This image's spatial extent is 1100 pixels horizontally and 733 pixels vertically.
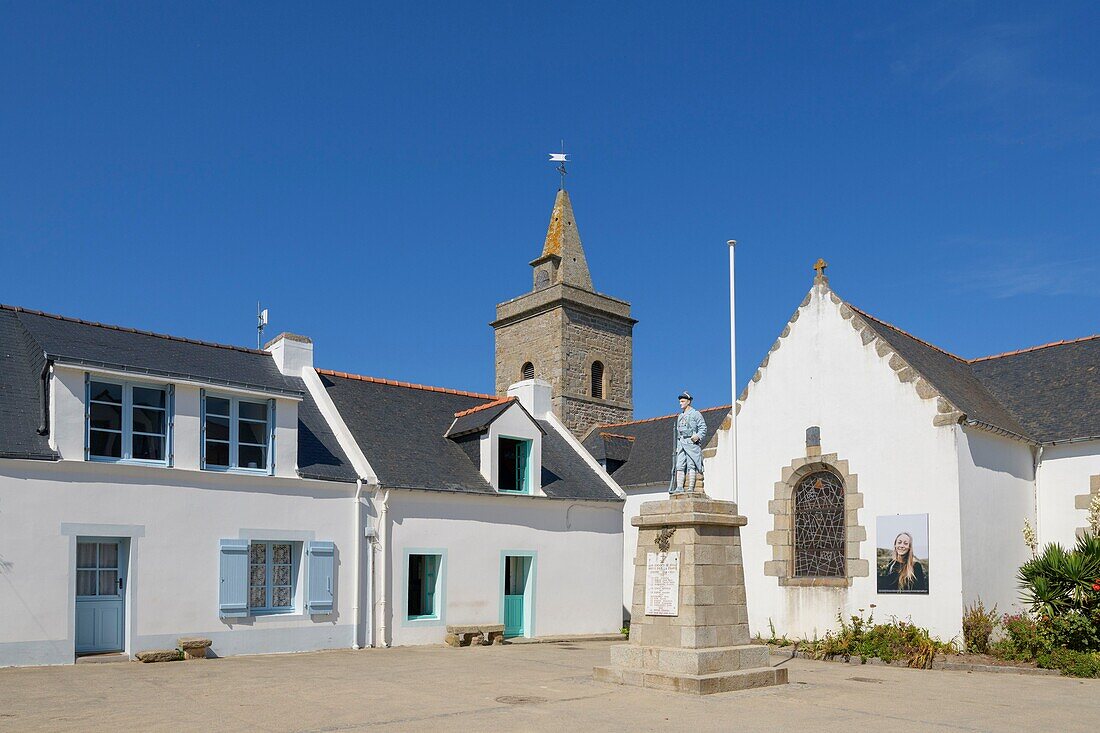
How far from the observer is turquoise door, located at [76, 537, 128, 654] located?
620 inches

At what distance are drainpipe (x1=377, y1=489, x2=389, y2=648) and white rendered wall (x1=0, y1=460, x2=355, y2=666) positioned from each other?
0.59m

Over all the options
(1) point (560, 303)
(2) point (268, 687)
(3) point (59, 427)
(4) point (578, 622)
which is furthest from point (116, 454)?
(1) point (560, 303)

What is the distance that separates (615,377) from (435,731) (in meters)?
30.9

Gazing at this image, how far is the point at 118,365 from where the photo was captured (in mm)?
16031

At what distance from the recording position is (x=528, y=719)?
10.3m

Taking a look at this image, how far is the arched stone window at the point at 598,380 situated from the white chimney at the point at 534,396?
13956 millimetres

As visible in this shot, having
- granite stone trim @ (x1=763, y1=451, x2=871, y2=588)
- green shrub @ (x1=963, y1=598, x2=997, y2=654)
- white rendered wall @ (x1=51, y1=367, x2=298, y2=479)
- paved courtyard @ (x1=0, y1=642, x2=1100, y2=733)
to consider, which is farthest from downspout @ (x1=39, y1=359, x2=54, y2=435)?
green shrub @ (x1=963, y1=598, x2=997, y2=654)

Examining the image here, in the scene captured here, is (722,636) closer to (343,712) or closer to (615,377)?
(343,712)

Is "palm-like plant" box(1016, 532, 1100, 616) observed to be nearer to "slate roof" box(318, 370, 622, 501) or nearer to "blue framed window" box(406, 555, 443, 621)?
"slate roof" box(318, 370, 622, 501)

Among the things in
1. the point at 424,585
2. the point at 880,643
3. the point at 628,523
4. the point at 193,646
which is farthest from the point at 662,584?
the point at 628,523

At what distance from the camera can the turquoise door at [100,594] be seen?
51.6 feet

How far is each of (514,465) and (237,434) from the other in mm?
6628

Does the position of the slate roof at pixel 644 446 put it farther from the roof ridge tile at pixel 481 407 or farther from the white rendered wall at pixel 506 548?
the roof ridge tile at pixel 481 407

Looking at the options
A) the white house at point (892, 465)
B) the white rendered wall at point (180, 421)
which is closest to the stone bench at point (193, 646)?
the white rendered wall at point (180, 421)
